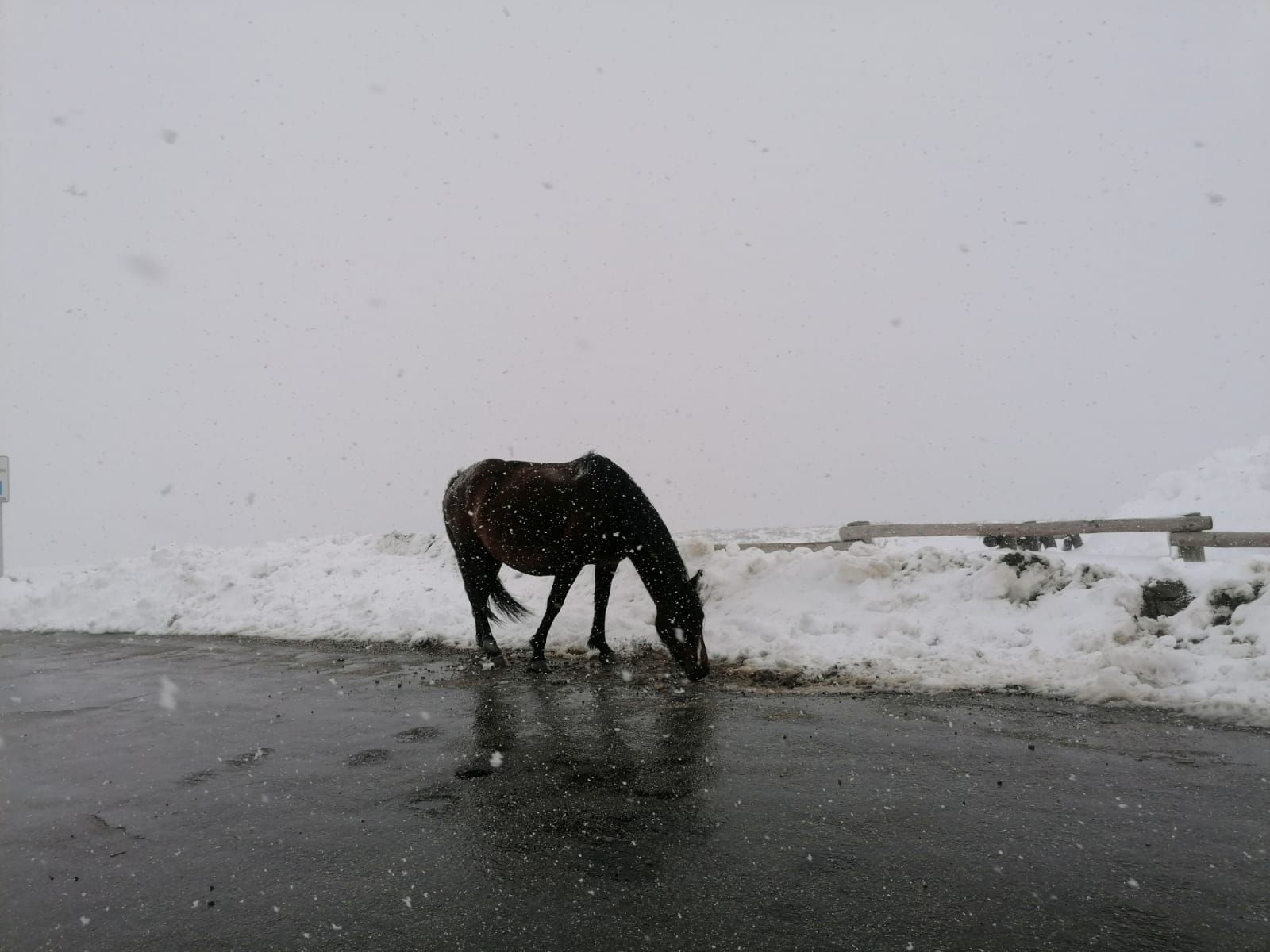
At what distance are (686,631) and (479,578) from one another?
3.25 metres

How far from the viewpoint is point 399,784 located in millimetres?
3855

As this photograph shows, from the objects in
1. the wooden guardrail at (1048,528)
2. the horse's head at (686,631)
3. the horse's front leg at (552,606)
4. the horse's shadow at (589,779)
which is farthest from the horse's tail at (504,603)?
the wooden guardrail at (1048,528)

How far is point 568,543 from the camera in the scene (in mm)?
7727

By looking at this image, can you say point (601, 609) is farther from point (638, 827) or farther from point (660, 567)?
point (638, 827)

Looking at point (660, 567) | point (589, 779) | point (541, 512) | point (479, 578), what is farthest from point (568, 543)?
point (589, 779)

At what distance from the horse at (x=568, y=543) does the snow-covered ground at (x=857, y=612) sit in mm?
792

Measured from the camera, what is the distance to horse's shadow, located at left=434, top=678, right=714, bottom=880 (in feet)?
9.75

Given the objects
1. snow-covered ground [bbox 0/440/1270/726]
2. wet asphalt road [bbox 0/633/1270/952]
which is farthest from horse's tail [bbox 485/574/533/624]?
wet asphalt road [bbox 0/633/1270/952]

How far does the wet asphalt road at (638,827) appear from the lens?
2.37 metres

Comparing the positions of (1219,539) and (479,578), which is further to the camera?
(479,578)

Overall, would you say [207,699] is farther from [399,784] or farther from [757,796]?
[757,796]

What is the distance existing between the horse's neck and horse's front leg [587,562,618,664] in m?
0.53

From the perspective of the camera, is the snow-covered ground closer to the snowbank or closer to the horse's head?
the snowbank

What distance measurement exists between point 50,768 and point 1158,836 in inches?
255
